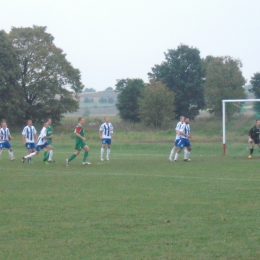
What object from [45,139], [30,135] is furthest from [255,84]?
[45,139]

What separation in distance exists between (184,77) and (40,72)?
23.4 meters

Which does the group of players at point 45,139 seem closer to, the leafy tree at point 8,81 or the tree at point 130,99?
the leafy tree at point 8,81

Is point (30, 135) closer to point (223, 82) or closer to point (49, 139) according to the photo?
point (49, 139)

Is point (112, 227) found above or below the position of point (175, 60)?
below

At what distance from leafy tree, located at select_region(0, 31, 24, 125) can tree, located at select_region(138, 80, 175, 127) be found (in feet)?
43.5

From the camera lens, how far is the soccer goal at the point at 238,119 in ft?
86.5

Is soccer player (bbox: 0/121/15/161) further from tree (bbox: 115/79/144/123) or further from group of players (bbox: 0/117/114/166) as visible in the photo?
tree (bbox: 115/79/144/123)

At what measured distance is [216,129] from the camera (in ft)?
131

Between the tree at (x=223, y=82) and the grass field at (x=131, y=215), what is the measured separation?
42.9 m

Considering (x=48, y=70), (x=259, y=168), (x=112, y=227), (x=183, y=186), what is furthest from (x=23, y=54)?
(x=112, y=227)

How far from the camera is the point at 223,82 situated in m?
60.5

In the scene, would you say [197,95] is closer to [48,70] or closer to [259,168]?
[48,70]

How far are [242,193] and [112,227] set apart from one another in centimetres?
460

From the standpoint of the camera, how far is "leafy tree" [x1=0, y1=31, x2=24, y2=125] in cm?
5478
